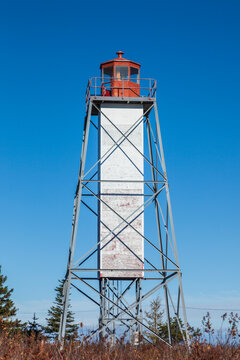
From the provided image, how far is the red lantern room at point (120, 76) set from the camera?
30078 millimetres

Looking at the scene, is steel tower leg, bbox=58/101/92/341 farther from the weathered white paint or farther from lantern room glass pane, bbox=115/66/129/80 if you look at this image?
lantern room glass pane, bbox=115/66/129/80

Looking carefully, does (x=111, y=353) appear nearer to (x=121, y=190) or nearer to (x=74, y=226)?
(x=74, y=226)

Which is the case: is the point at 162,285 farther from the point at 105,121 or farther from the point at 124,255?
the point at 105,121

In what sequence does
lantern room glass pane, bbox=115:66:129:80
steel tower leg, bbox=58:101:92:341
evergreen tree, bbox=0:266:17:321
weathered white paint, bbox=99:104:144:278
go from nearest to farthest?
steel tower leg, bbox=58:101:92:341 < weathered white paint, bbox=99:104:144:278 < lantern room glass pane, bbox=115:66:129:80 < evergreen tree, bbox=0:266:17:321

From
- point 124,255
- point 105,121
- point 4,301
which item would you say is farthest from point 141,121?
point 4,301

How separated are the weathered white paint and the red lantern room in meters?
0.91

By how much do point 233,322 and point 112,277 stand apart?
56.8ft

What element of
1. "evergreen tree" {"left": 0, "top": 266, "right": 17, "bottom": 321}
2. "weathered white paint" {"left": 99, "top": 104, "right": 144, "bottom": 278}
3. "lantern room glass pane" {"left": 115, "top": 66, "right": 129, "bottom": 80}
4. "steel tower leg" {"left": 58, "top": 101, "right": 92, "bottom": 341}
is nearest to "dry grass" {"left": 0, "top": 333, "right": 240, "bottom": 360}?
"steel tower leg" {"left": 58, "top": 101, "right": 92, "bottom": 341}

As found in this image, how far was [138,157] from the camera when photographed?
29156 millimetres

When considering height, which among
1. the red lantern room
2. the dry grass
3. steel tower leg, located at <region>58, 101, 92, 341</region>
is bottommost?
the dry grass

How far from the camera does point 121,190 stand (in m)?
28.8

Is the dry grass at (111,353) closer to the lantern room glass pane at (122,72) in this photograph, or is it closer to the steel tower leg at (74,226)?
the steel tower leg at (74,226)

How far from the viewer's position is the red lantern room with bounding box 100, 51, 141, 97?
3008cm

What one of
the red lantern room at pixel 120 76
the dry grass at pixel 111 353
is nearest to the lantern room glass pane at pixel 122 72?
the red lantern room at pixel 120 76
